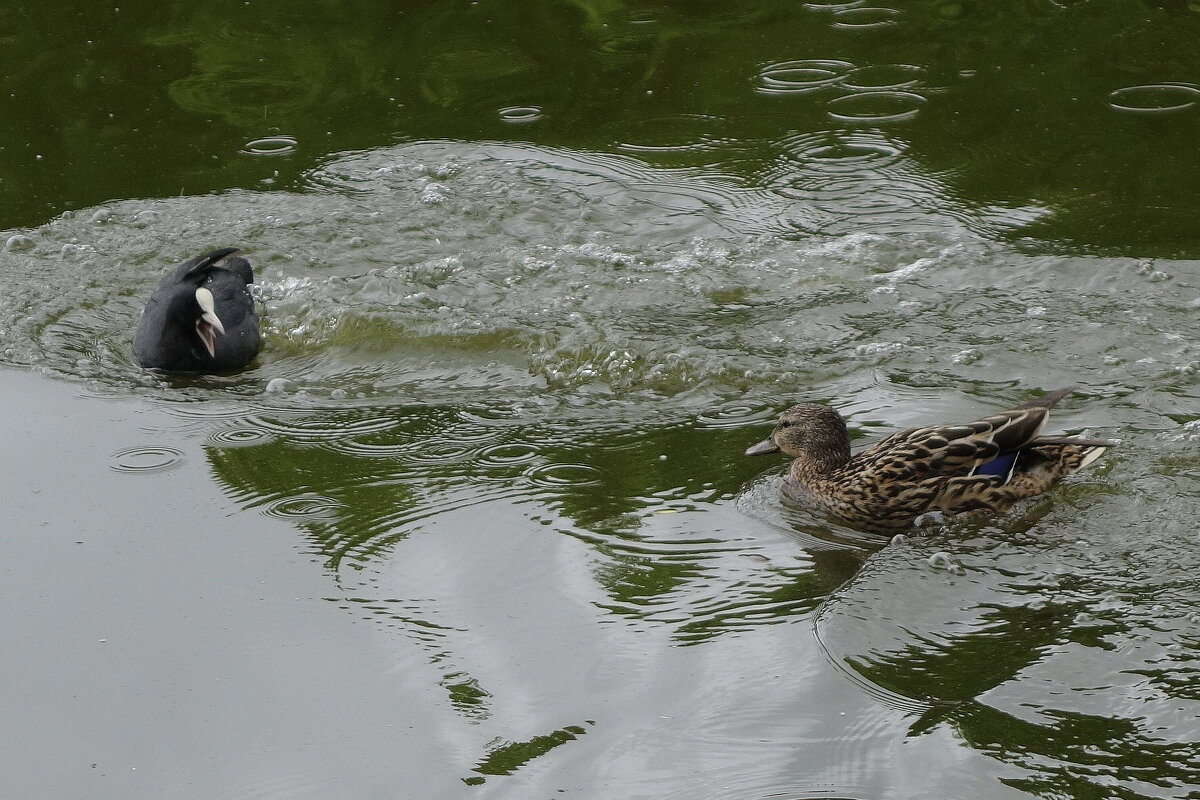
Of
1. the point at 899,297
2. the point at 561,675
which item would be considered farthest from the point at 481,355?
the point at 561,675

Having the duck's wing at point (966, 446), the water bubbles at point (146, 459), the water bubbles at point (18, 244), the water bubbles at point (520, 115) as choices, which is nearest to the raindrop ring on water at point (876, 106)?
the water bubbles at point (520, 115)

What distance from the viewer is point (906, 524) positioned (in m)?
5.05

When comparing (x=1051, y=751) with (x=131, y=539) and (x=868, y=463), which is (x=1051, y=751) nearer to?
(x=868, y=463)

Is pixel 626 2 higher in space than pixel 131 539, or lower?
higher

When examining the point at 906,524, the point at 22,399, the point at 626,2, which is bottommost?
the point at 906,524

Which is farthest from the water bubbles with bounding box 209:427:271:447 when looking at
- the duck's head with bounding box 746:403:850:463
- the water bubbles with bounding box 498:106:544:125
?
the water bubbles with bounding box 498:106:544:125

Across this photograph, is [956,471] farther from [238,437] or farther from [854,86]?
[854,86]

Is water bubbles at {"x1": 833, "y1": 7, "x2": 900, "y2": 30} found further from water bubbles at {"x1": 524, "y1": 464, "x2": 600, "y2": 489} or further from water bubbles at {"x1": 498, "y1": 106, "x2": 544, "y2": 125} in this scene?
water bubbles at {"x1": 524, "y1": 464, "x2": 600, "y2": 489}

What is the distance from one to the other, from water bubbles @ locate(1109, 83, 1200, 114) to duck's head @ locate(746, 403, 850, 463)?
448cm

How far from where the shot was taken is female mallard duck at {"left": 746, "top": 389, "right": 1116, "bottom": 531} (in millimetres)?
5016

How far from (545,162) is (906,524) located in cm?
434

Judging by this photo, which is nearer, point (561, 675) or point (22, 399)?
point (561, 675)

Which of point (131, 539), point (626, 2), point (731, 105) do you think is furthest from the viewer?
point (626, 2)

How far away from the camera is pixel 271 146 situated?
9.05 m
